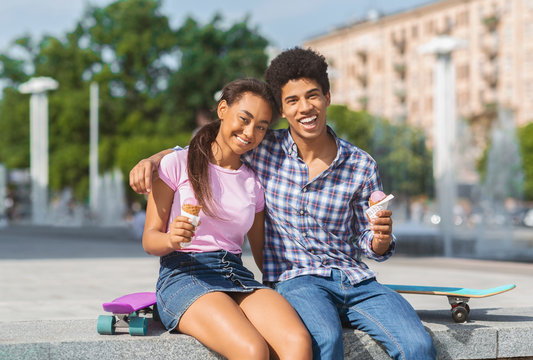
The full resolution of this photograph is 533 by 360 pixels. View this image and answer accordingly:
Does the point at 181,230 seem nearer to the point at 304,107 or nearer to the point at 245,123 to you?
the point at 245,123

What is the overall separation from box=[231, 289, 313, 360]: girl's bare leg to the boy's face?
827mm

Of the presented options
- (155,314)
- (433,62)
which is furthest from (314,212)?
(433,62)

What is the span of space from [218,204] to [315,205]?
483 mm

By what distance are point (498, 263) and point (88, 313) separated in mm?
8741

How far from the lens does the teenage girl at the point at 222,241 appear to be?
11.6ft

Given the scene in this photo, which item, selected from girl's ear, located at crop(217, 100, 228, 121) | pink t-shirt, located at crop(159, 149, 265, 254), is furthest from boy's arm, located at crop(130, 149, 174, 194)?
girl's ear, located at crop(217, 100, 228, 121)

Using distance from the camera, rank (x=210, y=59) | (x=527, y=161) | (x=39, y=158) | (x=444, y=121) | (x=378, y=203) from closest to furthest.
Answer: (x=378, y=203) → (x=444, y=121) → (x=39, y=158) → (x=210, y=59) → (x=527, y=161)

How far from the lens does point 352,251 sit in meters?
4.19

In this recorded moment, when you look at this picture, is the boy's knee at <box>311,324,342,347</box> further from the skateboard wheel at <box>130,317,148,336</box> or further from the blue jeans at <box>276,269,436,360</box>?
the skateboard wheel at <box>130,317,148,336</box>

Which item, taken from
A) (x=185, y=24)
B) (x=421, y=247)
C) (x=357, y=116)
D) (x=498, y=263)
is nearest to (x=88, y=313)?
(x=498, y=263)

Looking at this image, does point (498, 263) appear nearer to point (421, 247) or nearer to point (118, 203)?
point (421, 247)

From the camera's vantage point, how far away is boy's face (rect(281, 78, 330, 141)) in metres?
4.14

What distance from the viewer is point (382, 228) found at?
12.5 ft

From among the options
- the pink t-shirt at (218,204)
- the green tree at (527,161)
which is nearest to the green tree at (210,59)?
the green tree at (527,161)
